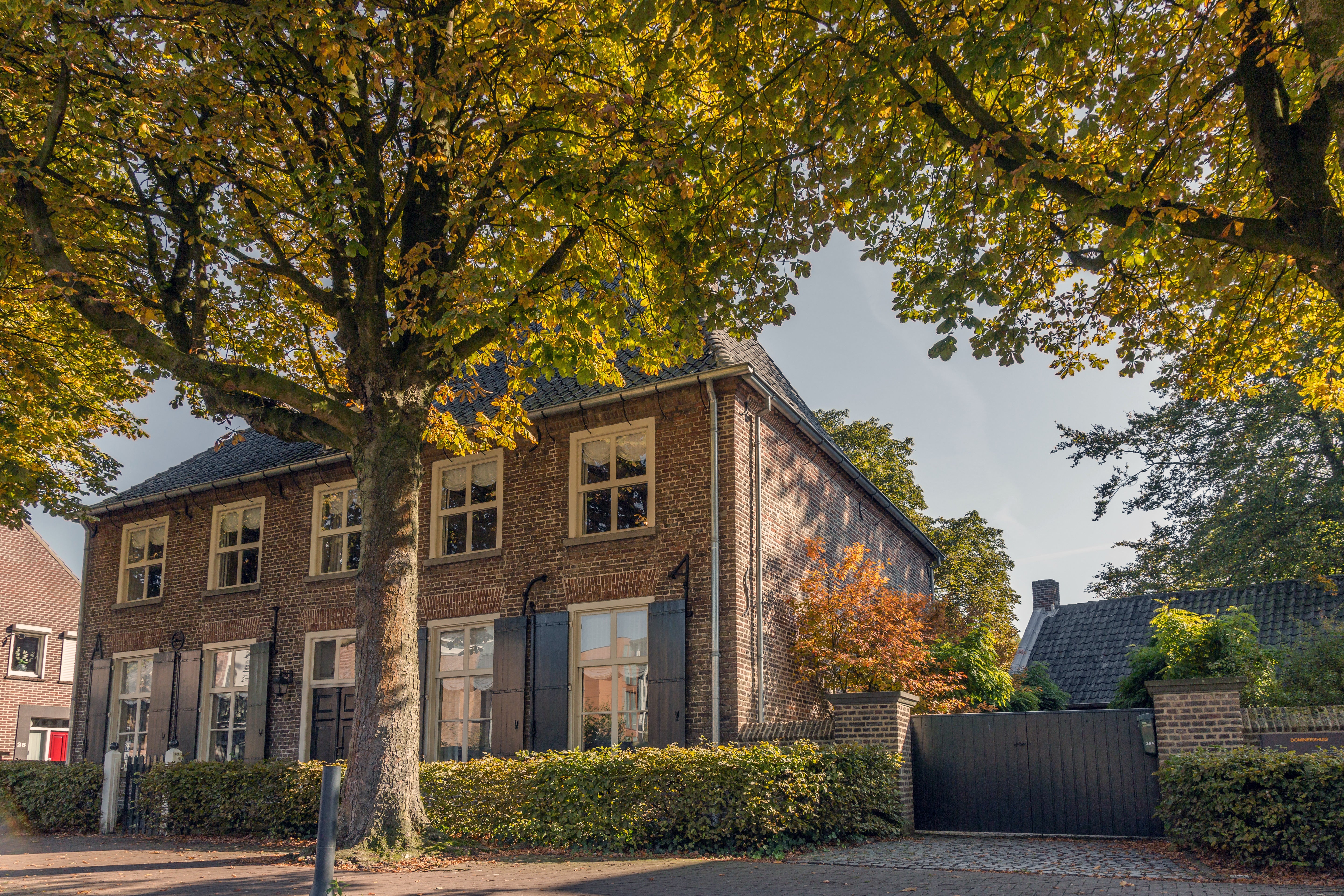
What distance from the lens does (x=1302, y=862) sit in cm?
891

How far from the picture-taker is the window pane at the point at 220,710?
19.4m

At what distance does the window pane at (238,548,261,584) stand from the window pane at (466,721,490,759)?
6.48 meters

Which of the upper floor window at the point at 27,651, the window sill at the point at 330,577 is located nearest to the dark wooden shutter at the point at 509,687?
the window sill at the point at 330,577

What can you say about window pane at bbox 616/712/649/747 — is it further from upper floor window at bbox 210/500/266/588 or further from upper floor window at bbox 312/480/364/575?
upper floor window at bbox 210/500/266/588

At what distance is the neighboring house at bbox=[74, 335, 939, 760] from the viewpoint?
14289 mm

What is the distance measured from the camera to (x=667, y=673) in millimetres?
13859

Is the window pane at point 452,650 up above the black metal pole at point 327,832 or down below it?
above

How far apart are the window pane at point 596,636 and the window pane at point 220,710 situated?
857 centimetres

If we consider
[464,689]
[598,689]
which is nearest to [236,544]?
[464,689]

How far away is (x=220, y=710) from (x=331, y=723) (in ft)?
11.3

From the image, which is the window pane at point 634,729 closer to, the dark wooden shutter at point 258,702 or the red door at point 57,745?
the dark wooden shutter at point 258,702

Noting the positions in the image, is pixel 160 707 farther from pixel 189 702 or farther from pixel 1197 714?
pixel 1197 714

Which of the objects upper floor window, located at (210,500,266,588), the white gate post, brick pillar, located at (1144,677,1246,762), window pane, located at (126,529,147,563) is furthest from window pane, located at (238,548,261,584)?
brick pillar, located at (1144,677,1246,762)

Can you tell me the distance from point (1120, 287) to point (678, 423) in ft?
21.9
